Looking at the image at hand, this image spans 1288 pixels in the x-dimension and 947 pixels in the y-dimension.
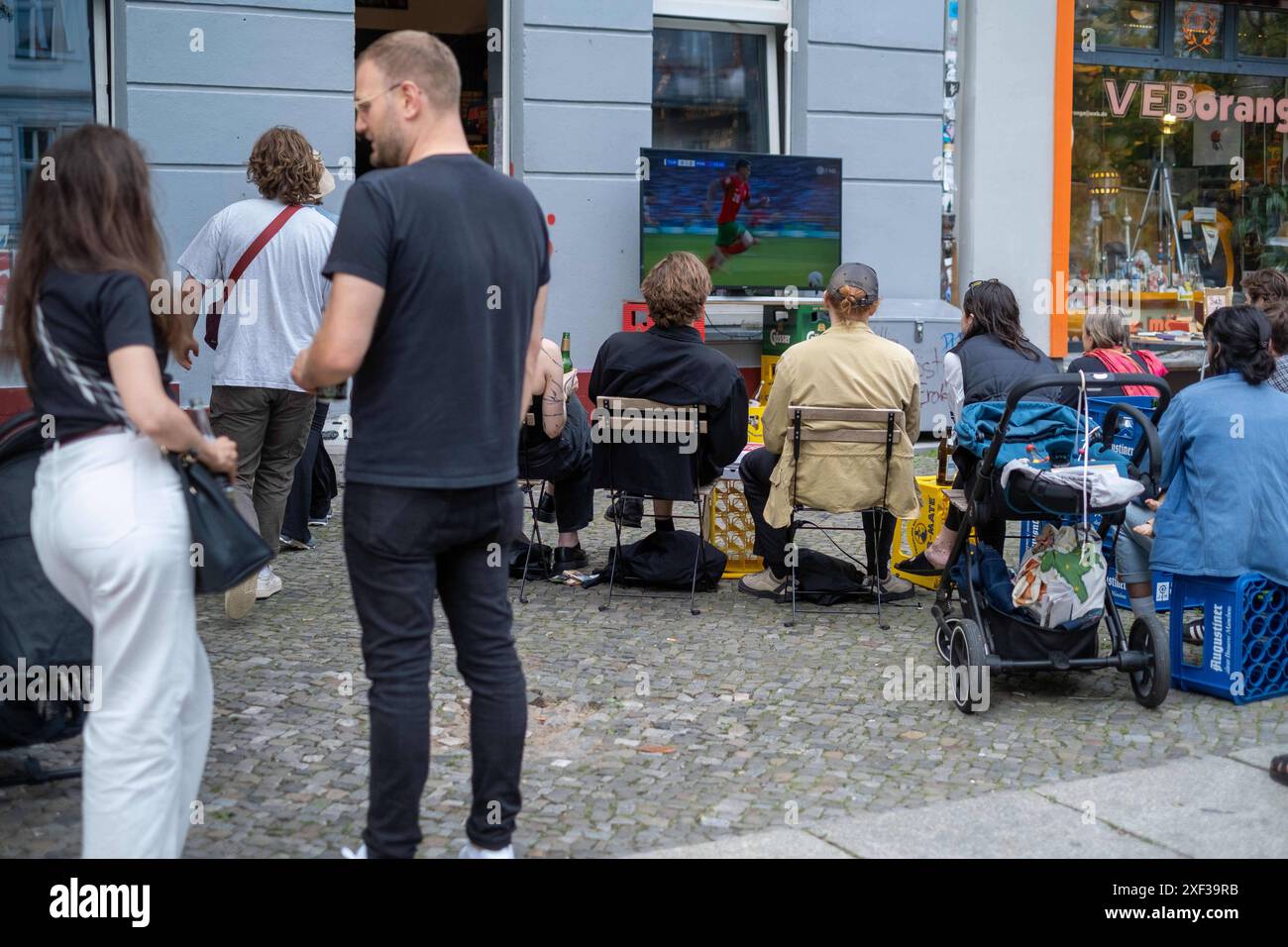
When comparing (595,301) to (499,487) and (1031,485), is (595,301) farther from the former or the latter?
(499,487)

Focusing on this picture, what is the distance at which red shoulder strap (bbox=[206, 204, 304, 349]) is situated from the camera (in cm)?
634

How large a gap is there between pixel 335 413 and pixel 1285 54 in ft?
33.1

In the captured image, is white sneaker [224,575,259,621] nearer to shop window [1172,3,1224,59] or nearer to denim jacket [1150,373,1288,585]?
denim jacket [1150,373,1288,585]

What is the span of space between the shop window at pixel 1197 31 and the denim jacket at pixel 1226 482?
9.31 meters

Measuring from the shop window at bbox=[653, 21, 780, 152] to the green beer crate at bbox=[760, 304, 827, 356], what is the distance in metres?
1.50

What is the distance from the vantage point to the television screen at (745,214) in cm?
1111

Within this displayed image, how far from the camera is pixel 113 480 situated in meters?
3.13

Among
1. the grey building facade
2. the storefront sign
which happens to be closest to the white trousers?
the grey building facade

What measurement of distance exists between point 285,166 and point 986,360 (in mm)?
3266

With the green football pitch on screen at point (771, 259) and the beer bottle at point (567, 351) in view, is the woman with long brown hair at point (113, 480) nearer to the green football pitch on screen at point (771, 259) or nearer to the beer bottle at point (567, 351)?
the beer bottle at point (567, 351)

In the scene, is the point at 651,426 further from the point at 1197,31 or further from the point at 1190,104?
the point at 1197,31

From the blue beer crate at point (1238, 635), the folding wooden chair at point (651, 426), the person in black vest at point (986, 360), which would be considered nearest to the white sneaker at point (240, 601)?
Result: the folding wooden chair at point (651, 426)

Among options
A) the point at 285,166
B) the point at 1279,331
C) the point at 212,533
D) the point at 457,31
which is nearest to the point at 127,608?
the point at 212,533

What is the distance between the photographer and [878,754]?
188 inches
